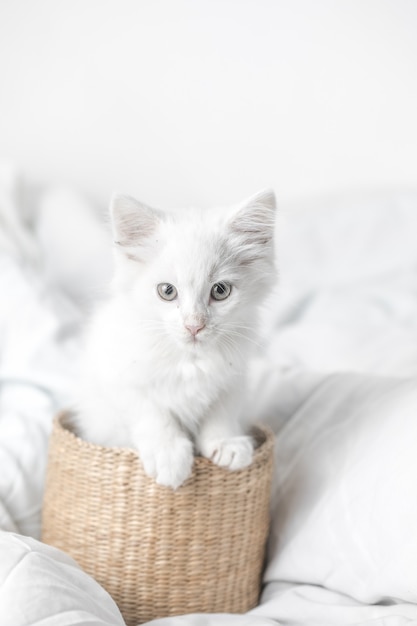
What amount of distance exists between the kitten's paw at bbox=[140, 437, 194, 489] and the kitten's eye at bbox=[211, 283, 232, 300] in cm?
24

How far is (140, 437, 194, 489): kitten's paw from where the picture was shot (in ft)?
3.42

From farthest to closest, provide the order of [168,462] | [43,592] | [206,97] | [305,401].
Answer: [206,97] → [305,401] → [168,462] → [43,592]

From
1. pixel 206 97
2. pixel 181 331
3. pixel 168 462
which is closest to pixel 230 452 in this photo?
pixel 168 462

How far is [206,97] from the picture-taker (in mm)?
2355

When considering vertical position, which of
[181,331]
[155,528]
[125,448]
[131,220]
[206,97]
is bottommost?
[155,528]

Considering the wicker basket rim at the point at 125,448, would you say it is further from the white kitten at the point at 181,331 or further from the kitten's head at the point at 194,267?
the kitten's head at the point at 194,267

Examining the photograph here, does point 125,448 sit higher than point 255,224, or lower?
lower

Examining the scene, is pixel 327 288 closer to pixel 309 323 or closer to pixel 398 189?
pixel 309 323

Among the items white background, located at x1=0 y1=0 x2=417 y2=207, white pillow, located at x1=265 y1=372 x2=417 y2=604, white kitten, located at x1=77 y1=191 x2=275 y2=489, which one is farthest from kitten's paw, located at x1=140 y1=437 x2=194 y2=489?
white background, located at x1=0 y1=0 x2=417 y2=207

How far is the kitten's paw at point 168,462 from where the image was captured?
1.04 meters

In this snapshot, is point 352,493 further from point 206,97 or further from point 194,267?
point 206,97

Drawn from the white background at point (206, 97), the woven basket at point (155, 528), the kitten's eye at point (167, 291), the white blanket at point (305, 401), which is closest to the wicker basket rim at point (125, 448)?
the woven basket at point (155, 528)

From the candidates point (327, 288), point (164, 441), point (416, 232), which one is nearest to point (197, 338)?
point (164, 441)

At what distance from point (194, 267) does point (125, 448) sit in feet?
1.04
